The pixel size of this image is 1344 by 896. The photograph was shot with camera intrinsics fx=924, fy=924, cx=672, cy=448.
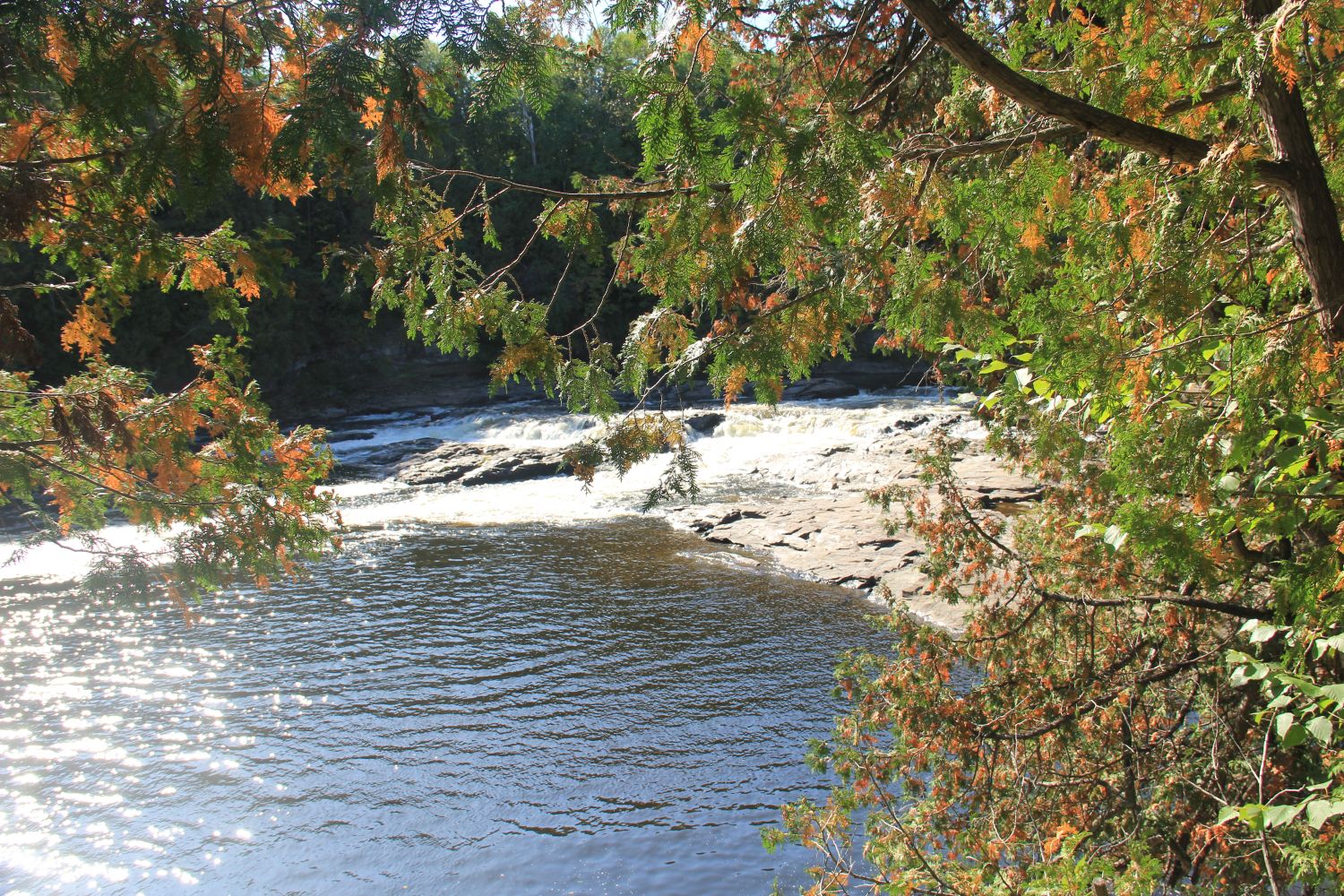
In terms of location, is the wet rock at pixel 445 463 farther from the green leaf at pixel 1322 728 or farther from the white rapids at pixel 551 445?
the green leaf at pixel 1322 728

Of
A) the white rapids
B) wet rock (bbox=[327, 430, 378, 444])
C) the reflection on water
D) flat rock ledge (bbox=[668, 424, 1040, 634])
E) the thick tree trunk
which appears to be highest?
the thick tree trunk

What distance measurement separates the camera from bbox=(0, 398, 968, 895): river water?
19.6 feet

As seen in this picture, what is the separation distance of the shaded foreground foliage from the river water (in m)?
2.27

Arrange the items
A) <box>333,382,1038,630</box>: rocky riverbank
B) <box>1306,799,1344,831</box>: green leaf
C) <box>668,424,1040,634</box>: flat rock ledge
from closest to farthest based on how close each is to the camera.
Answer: <box>1306,799,1344,831</box>: green leaf < <box>668,424,1040,634</box>: flat rock ledge < <box>333,382,1038,630</box>: rocky riverbank

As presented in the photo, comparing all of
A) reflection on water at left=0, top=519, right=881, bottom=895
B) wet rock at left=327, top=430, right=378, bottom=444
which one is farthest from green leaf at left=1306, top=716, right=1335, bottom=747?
wet rock at left=327, top=430, right=378, bottom=444

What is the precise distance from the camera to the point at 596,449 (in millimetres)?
3471

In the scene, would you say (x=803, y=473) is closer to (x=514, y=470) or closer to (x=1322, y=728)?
(x=514, y=470)

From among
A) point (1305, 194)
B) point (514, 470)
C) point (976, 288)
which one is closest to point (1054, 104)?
point (1305, 194)

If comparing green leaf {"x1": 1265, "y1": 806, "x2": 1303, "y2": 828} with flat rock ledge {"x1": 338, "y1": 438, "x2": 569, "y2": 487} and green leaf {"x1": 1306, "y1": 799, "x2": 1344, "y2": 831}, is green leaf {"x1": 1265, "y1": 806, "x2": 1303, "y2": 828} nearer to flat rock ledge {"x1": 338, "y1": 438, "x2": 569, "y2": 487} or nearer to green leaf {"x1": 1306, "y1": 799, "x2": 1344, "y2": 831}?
green leaf {"x1": 1306, "y1": 799, "x2": 1344, "y2": 831}

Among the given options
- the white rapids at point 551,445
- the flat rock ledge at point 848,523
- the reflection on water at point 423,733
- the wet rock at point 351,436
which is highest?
the wet rock at point 351,436

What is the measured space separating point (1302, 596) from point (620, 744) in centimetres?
566

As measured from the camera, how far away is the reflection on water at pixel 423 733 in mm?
5973

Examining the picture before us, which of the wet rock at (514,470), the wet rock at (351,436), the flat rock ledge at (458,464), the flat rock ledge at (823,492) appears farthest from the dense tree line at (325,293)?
→ the wet rock at (514,470)

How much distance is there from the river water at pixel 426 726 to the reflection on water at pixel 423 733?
0.02m
